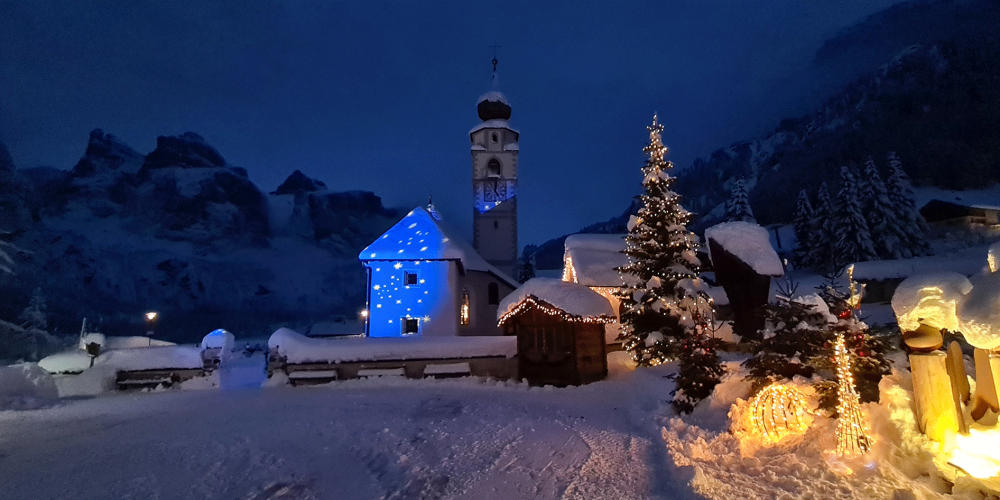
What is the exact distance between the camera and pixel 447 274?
25922mm

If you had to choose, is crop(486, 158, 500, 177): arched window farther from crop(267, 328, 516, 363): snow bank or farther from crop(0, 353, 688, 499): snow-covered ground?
crop(0, 353, 688, 499): snow-covered ground

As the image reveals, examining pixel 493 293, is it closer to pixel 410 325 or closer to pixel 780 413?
pixel 410 325

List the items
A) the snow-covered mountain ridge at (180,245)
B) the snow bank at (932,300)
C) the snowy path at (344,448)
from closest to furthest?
the snow bank at (932,300) → the snowy path at (344,448) → the snow-covered mountain ridge at (180,245)

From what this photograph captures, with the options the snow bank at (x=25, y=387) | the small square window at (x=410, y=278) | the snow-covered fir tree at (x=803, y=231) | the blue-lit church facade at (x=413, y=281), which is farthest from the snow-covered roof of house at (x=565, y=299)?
the snow-covered fir tree at (x=803, y=231)

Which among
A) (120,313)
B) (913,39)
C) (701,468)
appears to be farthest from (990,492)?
(913,39)

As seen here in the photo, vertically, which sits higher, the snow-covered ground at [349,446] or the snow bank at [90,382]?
the snow bank at [90,382]

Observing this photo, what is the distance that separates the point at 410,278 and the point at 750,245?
17.3 m

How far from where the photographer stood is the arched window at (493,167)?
3962 cm

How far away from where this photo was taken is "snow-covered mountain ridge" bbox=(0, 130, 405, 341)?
198 feet

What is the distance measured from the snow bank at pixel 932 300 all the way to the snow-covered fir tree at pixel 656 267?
11.4 metres

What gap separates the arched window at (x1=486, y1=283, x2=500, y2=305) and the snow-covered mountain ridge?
45040mm

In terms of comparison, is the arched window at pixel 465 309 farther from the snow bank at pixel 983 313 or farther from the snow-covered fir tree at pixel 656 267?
the snow bank at pixel 983 313

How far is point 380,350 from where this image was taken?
17.1 m

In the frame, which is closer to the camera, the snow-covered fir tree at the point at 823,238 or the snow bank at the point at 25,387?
the snow bank at the point at 25,387
